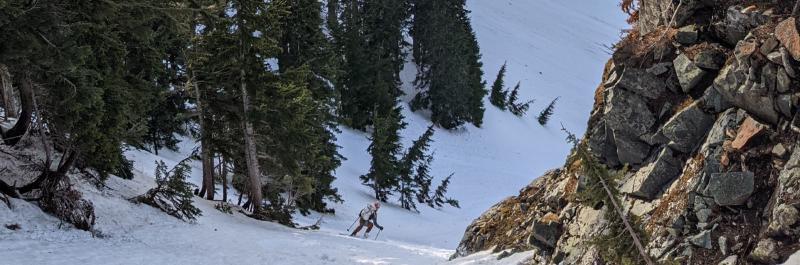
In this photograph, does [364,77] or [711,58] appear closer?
[711,58]

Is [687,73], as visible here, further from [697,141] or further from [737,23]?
[697,141]

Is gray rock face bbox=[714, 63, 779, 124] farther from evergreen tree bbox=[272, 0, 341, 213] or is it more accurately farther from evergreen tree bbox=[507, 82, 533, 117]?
evergreen tree bbox=[507, 82, 533, 117]

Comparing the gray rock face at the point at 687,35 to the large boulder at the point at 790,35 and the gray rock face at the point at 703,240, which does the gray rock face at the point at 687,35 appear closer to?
the large boulder at the point at 790,35

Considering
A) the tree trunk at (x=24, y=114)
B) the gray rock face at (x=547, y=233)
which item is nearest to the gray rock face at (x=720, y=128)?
the gray rock face at (x=547, y=233)

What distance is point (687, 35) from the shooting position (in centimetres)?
854

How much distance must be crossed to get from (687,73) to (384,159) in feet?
80.9

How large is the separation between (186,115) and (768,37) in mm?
16605

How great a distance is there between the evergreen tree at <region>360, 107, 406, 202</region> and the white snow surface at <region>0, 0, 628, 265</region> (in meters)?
1.04

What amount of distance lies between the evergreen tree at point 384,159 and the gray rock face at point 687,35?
23108mm

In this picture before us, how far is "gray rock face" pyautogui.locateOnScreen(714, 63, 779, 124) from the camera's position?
6.86 m

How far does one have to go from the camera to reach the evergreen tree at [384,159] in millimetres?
31609

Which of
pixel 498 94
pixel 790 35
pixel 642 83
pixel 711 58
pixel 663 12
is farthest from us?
pixel 498 94

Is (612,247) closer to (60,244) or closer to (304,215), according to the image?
(60,244)

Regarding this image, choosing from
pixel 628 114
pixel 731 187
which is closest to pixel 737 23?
pixel 628 114
